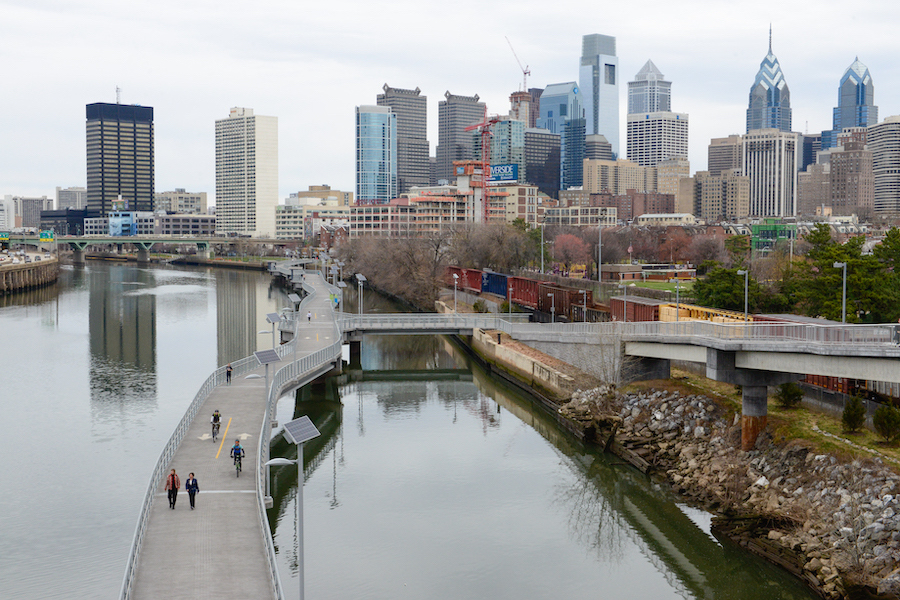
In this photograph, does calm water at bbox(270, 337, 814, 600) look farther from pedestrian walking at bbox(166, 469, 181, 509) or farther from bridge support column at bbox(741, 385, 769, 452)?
pedestrian walking at bbox(166, 469, 181, 509)

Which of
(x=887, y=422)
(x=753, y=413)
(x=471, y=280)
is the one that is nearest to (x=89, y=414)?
(x=753, y=413)

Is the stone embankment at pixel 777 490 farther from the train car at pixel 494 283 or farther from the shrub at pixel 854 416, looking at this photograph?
the train car at pixel 494 283

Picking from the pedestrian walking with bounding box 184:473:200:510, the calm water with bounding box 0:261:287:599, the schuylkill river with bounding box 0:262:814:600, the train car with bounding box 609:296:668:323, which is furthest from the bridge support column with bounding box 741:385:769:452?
the calm water with bounding box 0:261:287:599

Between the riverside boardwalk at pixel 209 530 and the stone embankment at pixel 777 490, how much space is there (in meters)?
15.9

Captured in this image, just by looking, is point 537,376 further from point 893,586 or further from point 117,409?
point 893,586

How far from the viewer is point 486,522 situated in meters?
31.8

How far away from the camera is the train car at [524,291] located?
7469 centimetres

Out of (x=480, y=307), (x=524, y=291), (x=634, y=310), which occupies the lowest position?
(x=480, y=307)

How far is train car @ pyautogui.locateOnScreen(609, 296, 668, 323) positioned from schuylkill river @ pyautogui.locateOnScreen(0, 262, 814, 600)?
366 inches

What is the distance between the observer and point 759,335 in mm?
34031

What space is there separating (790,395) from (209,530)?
938 inches

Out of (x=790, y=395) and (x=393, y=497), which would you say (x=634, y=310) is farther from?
(x=393, y=497)

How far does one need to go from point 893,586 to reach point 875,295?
2418cm

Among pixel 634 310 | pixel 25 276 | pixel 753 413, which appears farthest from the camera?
pixel 25 276
